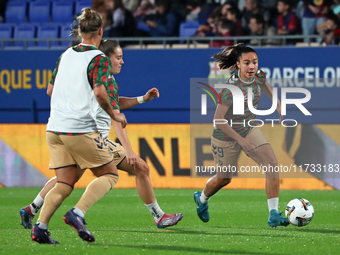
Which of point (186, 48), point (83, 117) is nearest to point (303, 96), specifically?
point (186, 48)

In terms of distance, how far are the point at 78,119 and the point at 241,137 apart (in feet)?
7.07

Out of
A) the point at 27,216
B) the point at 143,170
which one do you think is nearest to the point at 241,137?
the point at 143,170

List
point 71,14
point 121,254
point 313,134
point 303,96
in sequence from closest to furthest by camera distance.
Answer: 1. point 121,254
2. point 313,134
3. point 303,96
4. point 71,14

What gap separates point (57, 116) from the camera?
4.87m

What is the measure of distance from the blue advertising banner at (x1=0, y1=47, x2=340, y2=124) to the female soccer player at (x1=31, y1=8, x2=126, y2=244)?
8.54m

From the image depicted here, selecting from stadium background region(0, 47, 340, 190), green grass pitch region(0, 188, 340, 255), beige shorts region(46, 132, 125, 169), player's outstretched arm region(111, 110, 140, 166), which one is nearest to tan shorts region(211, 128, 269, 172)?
green grass pitch region(0, 188, 340, 255)

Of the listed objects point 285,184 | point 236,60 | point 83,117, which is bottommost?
point 285,184

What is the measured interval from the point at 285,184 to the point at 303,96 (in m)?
2.56

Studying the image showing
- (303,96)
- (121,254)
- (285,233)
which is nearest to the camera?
(121,254)

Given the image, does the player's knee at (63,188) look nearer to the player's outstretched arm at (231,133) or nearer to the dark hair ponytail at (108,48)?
the dark hair ponytail at (108,48)

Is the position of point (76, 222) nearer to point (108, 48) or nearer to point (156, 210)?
point (156, 210)

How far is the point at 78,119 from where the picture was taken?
15.8ft

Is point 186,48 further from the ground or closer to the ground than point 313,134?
further from the ground

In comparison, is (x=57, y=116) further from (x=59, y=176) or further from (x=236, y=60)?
(x=236, y=60)
